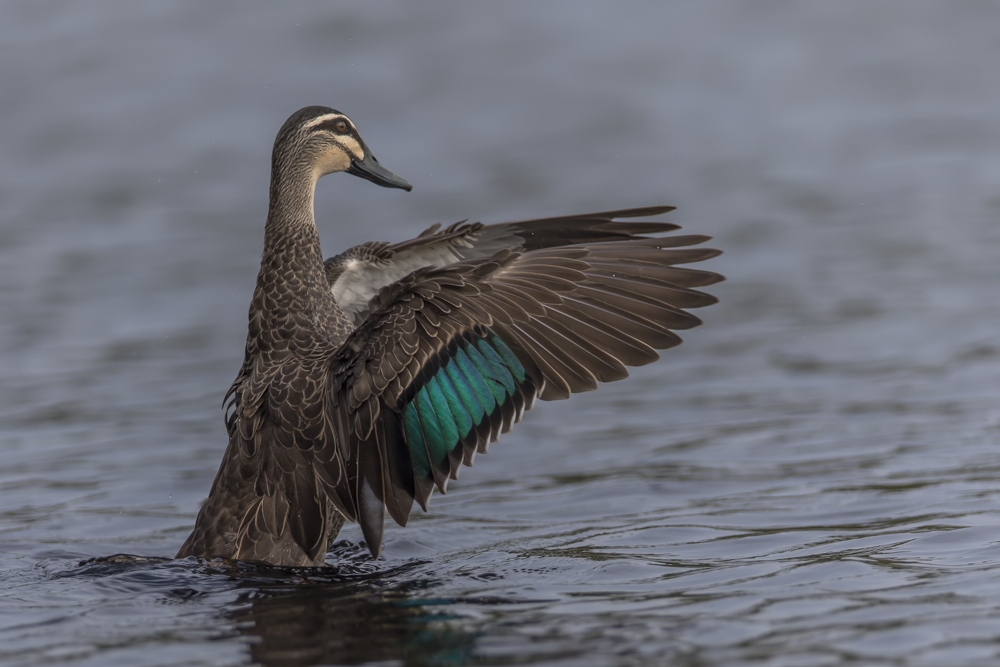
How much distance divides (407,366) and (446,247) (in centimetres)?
164

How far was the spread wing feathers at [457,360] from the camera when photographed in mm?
5816

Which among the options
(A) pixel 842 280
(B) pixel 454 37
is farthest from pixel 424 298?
(B) pixel 454 37

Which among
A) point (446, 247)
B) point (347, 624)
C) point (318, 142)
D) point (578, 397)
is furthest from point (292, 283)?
point (578, 397)

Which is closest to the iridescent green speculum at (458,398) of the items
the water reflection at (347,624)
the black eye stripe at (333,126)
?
the water reflection at (347,624)

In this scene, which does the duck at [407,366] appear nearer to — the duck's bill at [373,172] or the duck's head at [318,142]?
the duck's head at [318,142]

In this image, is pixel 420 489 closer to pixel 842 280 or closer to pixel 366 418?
pixel 366 418

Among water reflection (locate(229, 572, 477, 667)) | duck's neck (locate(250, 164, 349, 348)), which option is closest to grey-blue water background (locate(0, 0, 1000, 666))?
water reflection (locate(229, 572, 477, 667))

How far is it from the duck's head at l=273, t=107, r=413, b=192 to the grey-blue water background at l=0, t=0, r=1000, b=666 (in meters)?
2.08

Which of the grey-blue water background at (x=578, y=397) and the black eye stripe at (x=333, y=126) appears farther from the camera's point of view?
the black eye stripe at (x=333, y=126)

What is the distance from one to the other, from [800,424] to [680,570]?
3.42 metres

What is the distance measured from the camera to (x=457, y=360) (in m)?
5.91

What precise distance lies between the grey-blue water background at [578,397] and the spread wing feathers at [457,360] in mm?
550

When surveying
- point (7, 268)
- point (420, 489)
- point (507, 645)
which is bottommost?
point (507, 645)

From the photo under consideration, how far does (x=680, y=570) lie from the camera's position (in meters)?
5.95
